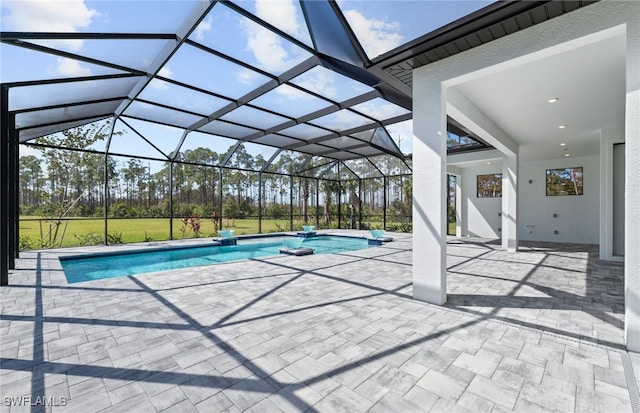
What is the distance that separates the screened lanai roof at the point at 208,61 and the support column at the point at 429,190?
2.82 ft

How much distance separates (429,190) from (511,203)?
652cm

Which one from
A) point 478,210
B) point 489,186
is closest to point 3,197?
point 478,210

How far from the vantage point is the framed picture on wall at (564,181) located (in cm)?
1098

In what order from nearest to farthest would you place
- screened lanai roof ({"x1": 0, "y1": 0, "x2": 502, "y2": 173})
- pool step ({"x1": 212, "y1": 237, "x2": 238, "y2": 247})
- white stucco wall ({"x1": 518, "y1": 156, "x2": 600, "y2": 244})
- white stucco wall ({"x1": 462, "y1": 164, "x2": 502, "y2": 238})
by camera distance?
screened lanai roof ({"x1": 0, "y1": 0, "x2": 502, "y2": 173}) < white stucco wall ({"x1": 518, "y1": 156, "x2": 600, "y2": 244}) < pool step ({"x1": 212, "y1": 237, "x2": 238, "y2": 247}) < white stucco wall ({"x1": 462, "y1": 164, "x2": 502, "y2": 238})

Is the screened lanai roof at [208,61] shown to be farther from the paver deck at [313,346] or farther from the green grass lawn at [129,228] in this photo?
the green grass lawn at [129,228]

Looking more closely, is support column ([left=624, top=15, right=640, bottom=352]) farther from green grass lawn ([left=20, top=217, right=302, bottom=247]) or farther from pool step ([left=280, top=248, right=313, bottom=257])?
green grass lawn ([left=20, top=217, right=302, bottom=247])

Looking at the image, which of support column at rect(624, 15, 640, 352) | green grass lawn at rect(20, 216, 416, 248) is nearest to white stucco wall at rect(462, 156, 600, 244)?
green grass lawn at rect(20, 216, 416, 248)

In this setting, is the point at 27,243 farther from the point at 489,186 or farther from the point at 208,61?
the point at 489,186

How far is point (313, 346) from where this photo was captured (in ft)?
9.36

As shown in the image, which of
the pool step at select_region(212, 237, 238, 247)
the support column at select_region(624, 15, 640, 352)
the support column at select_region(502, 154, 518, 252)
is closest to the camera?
the support column at select_region(624, 15, 640, 352)

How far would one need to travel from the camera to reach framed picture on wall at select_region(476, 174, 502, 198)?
12781mm

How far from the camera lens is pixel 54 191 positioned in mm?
12234

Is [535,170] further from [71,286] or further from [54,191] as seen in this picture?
[54,191]

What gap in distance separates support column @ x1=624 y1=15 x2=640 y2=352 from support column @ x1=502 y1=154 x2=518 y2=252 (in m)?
6.70
